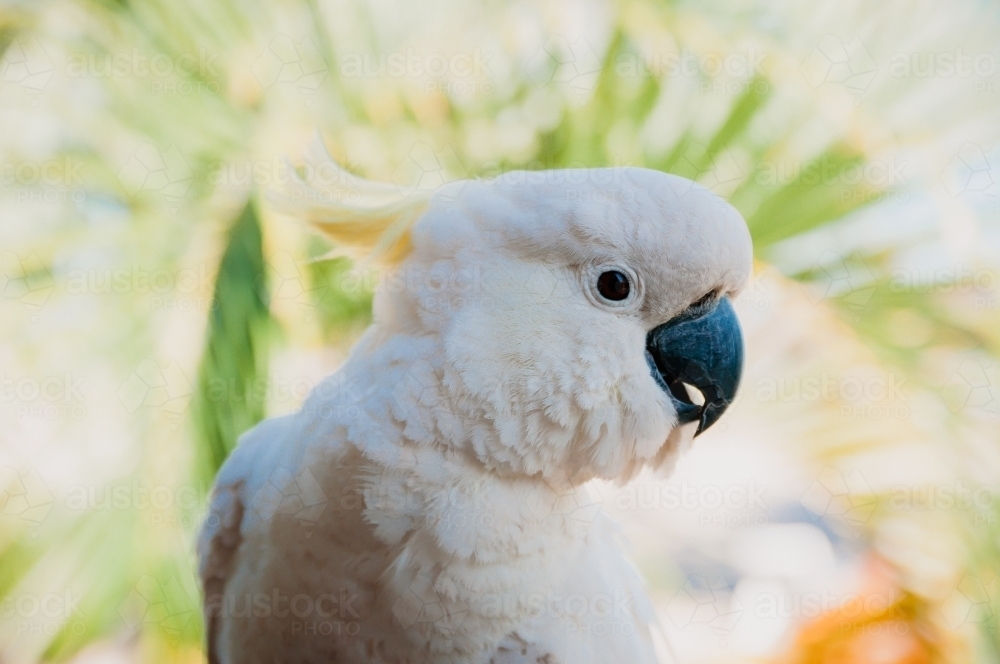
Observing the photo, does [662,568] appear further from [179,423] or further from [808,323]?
[179,423]

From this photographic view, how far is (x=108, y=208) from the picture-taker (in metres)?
1.35

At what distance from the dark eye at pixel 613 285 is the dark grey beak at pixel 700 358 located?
70 millimetres

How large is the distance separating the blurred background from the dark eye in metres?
0.64

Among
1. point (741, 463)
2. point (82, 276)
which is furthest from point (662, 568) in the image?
point (82, 276)

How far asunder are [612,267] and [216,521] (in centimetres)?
63

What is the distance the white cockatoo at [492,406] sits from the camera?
662 mm

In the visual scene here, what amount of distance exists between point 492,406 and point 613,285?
18cm

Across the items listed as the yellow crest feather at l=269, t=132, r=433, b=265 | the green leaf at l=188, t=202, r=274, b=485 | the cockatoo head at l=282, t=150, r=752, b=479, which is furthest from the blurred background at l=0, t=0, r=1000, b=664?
the cockatoo head at l=282, t=150, r=752, b=479

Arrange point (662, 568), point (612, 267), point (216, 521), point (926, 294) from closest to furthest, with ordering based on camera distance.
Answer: point (612, 267) < point (216, 521) < point (926, 294) < point (662, 568)
